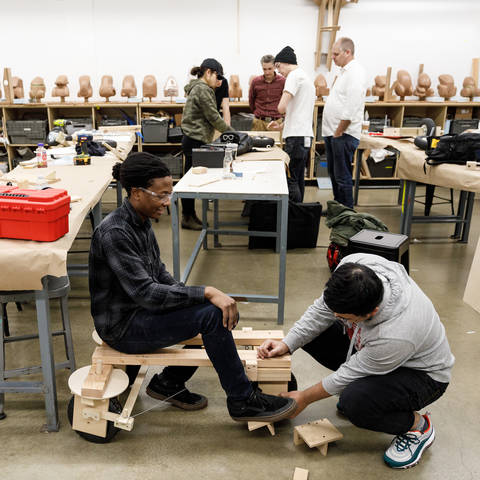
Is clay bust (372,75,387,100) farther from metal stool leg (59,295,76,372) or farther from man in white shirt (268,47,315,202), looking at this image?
metal stool leg (59,295,76,372)

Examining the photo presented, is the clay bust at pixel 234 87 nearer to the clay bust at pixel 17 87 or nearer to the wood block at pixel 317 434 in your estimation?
the clay bust at pixel 17 87

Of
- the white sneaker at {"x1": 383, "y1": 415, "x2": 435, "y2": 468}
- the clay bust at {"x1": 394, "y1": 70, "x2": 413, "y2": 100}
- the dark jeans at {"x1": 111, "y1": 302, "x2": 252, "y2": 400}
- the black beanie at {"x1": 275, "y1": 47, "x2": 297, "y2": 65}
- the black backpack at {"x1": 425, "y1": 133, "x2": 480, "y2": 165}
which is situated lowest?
the white sneaker at {"x1": 383, "y1": 415, "x2": 435, "y2": 468}

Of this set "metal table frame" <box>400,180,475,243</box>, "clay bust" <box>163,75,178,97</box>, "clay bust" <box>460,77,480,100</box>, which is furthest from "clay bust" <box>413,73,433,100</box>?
"clay bust" <box>163,75,178,97</box>

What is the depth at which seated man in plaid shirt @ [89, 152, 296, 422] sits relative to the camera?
5.83 feet

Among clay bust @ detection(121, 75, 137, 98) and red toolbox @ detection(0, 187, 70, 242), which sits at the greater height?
clay bust @ detection(121, 75, 137, 98)

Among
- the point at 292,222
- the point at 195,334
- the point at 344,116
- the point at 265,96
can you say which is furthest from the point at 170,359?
the point at 265,96

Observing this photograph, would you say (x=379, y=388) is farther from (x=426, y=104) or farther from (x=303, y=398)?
(x=426, y=104)

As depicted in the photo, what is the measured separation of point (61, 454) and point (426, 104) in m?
6.20

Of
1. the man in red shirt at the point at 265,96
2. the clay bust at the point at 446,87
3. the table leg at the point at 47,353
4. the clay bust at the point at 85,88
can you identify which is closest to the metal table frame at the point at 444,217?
the man in red shirt at the point at 265,96

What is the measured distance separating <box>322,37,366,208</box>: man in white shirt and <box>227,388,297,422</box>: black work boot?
3.02 meters

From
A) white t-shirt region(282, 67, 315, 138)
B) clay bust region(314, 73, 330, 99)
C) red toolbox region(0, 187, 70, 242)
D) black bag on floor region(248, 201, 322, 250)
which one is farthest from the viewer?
clay bust region(314, 73, 330, 99)

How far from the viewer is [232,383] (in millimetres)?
1866

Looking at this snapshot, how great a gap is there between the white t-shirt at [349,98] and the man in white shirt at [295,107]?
0.21m

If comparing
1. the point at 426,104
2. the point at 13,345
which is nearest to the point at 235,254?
the point at 13,345
